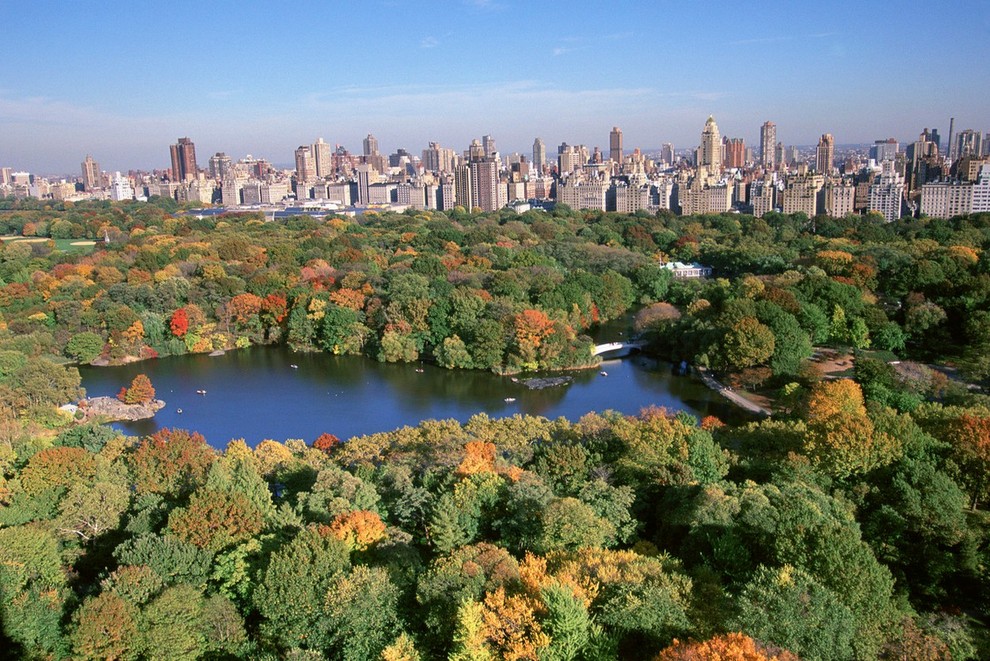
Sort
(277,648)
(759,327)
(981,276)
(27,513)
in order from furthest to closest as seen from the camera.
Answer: (981,276)
(759,327)
(27,513)
(277,648)

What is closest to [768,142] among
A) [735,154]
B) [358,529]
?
[735,154]

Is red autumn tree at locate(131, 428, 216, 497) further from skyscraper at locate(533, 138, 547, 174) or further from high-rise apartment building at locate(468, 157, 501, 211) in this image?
skyscraper at locate(533, 138, 547, 174)

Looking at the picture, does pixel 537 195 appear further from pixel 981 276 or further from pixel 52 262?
pixel 981 276

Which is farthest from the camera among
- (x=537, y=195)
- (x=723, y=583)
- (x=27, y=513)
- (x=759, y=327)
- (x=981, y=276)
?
(x=537, y=195)

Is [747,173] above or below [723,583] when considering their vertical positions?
above

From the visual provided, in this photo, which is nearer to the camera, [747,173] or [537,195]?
[747,173]

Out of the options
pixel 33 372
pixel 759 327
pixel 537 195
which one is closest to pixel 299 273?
pixel 33 372
